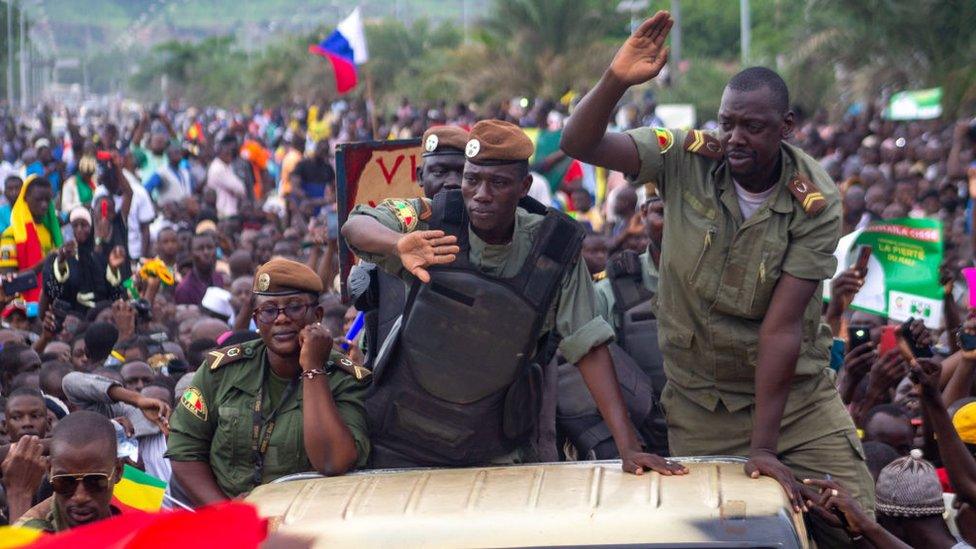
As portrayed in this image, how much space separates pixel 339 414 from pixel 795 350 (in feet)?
4.26

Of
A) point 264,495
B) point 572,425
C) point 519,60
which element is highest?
point 264,495

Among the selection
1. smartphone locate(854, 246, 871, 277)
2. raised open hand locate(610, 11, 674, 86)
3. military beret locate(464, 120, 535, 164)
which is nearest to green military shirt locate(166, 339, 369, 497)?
military beret locate(464, 120, 535, 164)

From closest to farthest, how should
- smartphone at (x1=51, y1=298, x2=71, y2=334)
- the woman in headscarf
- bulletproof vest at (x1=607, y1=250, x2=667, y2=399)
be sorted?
bulletproof vest at (x1=607, y1=250, x2=667, y2=399), smartphone at (x1=51, y1=298, x2=71, y2=334), the woman in headscarf

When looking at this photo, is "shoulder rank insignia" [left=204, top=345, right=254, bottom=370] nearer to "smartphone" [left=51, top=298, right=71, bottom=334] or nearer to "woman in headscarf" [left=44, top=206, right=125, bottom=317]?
"smartphone" [left=51, top=298, right=71, bottom=334]

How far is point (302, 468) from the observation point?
492 centimetres

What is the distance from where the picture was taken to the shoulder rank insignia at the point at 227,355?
505 centimetres

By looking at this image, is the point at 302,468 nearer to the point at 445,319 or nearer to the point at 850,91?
the point at 445,319

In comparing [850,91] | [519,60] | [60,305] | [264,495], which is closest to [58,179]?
[60,305]

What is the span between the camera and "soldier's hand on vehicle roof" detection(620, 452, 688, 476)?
4074 millimetres

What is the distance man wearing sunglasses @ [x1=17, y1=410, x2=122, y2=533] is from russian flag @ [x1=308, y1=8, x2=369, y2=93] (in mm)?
13506

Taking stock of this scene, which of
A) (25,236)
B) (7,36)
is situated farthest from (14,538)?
(7,36)

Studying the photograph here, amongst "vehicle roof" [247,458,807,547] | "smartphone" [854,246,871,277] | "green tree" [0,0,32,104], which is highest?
"vehicle roof" [247,458,807,547]

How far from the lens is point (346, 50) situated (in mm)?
18578

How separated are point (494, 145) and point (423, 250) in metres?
0.47
